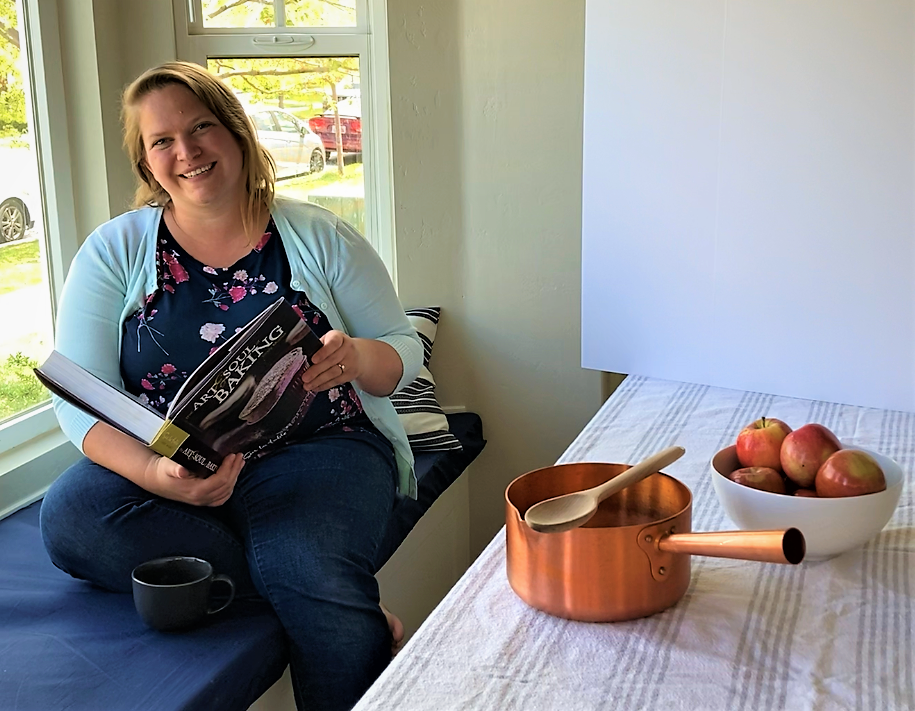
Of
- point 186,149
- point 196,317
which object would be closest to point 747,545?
point 196,317

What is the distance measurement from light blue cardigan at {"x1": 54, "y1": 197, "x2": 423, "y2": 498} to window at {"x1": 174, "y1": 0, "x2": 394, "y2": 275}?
1.98 feet

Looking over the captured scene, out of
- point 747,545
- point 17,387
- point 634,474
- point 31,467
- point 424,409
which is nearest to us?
point 747,545

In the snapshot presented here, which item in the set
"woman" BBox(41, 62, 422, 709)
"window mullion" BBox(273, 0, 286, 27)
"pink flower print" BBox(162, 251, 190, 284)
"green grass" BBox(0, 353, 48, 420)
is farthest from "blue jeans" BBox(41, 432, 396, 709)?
"window mullion" BBox(273, 0, 286, 27)

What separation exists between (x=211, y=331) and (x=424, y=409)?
69 centimetres

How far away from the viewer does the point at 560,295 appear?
2379 mm

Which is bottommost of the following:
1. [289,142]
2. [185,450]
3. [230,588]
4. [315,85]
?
[230,588]

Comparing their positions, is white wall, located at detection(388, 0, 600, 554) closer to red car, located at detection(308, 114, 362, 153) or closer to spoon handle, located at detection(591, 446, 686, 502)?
red car, located at detection(308, 114, 362, 153)

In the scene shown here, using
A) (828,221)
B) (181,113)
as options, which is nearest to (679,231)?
(828,221)

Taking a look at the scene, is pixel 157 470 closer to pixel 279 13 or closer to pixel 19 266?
pixel 19 266

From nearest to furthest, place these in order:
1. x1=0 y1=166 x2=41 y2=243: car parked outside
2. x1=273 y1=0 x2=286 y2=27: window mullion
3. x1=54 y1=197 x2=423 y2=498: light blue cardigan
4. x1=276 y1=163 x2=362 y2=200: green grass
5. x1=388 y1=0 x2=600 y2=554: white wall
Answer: x1=54 y1=197 x2=423 y2=498: light blue cardigan → x1=0 y1=166 x2=41 y2=243: car parked outside → x1=388 y1=0 x2=600 y2=554: white wall → x1=273 y1=0 x2=286 y2=27: window mullion → x1=276 y1=163 x2=362 y2=200: green grass

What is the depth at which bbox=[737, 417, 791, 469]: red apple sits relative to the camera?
1.15 m

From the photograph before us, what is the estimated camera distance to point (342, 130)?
8.23ft

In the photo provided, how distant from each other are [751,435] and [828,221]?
0.64m

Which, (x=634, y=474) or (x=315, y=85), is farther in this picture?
(x=315, y=85)
